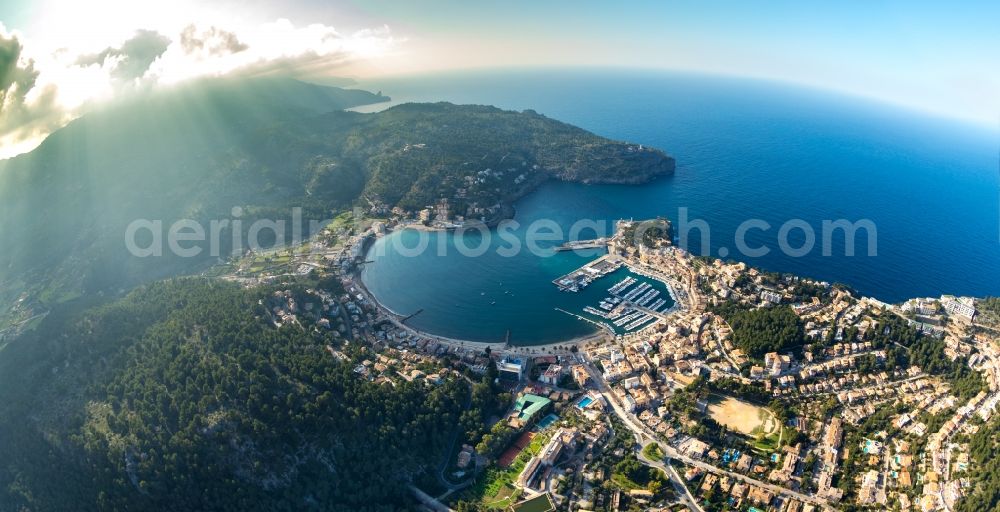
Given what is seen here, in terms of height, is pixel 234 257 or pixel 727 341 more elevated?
pixel 234 257

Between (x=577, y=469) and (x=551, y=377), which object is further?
(x=551, y=377)

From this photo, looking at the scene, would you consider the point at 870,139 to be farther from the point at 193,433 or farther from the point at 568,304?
the point at 193,433

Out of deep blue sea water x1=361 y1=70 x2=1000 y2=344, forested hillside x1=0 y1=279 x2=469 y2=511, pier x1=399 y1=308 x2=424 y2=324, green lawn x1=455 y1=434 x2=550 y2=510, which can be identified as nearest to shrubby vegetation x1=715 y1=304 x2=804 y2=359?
deep blue sea water x1=361 y1=70 x2=1000 y2=344

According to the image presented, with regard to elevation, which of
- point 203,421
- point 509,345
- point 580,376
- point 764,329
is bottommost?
point 580,376

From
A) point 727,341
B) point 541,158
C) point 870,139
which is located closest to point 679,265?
point 727,341

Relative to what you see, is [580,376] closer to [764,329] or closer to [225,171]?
[764,329]

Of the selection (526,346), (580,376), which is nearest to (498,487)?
(580,376)

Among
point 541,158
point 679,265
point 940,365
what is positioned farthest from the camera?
point 541,158

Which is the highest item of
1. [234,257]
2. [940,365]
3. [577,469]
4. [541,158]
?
[541,158]
